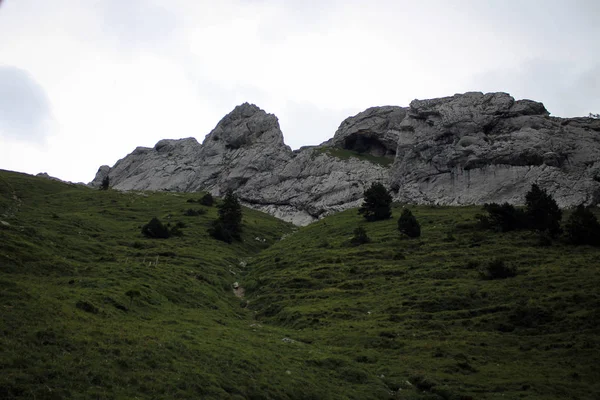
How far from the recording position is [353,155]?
135750 mm

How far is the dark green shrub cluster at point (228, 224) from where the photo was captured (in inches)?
2889

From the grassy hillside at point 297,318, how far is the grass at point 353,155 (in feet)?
224

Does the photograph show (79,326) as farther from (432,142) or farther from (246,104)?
(246,104)

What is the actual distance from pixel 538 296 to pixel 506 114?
246ft

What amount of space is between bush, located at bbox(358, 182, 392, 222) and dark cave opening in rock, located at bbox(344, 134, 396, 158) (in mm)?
61177

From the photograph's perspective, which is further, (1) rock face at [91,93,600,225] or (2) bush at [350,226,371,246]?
(1) rock face at [91,93,600,225]

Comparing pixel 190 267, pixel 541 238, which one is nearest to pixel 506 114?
pixel 541 238

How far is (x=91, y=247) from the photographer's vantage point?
169 ft

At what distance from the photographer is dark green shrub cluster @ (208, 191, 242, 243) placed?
241 ft

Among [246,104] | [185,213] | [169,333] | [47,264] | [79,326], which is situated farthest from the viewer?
[246,104]

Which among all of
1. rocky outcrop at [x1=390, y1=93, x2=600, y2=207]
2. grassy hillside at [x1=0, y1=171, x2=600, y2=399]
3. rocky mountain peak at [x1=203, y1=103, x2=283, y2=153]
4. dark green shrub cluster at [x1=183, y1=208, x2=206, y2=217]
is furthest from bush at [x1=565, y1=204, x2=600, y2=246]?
rocky mountain peak at [x1=203, y1=103, x2=283, y2=153]

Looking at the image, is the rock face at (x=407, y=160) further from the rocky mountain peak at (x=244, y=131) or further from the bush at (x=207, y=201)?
the bush at (x=207, y=201)

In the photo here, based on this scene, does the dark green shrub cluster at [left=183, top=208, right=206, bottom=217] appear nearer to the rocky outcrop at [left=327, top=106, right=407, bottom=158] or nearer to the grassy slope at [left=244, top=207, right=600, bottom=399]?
the grassy slope at [left=244, top=207, right=600, bottom=399]

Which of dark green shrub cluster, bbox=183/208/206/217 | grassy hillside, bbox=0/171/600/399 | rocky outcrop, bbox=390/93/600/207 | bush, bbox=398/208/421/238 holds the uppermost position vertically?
rocky outcrop, bbox=390/93/600/207
